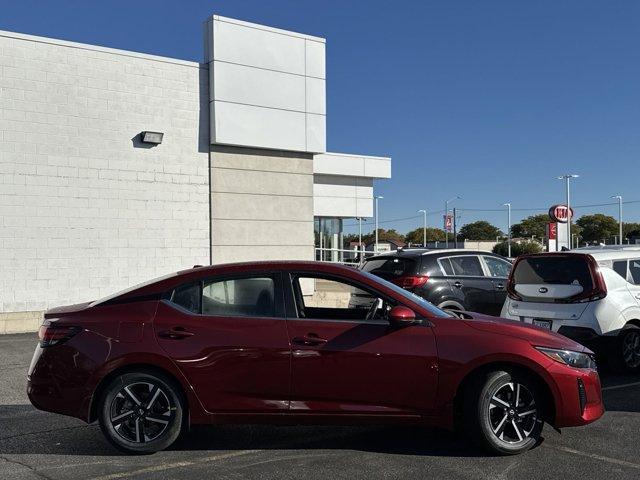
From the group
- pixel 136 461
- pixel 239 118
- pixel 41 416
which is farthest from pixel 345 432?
pixel 239 118

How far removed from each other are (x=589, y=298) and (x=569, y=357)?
10.2 feet

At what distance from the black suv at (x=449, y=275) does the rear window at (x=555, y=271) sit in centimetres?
203

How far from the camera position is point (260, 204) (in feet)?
54.9

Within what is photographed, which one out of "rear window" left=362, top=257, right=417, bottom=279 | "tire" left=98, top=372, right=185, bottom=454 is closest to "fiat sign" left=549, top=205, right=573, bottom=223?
"rear window" left=362, top=257, right=417, bottom=279

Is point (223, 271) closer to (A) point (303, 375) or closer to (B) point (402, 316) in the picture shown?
(A) point (303, 375)

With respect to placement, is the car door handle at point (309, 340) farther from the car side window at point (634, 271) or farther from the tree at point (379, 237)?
the tree at point (379, 237)

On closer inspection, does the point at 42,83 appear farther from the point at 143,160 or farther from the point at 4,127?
the point at 143,160

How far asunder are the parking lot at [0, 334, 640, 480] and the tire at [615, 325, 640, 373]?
5.80 ft

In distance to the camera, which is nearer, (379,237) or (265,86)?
(265,86)

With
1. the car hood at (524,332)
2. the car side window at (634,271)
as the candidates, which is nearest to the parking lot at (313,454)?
the car hood at (524,332)

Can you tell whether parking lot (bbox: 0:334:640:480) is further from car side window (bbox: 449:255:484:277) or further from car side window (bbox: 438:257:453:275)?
car side window (bbox: 449:255:484:277)

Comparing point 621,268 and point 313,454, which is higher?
point 621,268

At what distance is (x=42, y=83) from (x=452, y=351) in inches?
449

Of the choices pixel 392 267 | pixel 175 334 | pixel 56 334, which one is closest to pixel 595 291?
pixel 392 267
